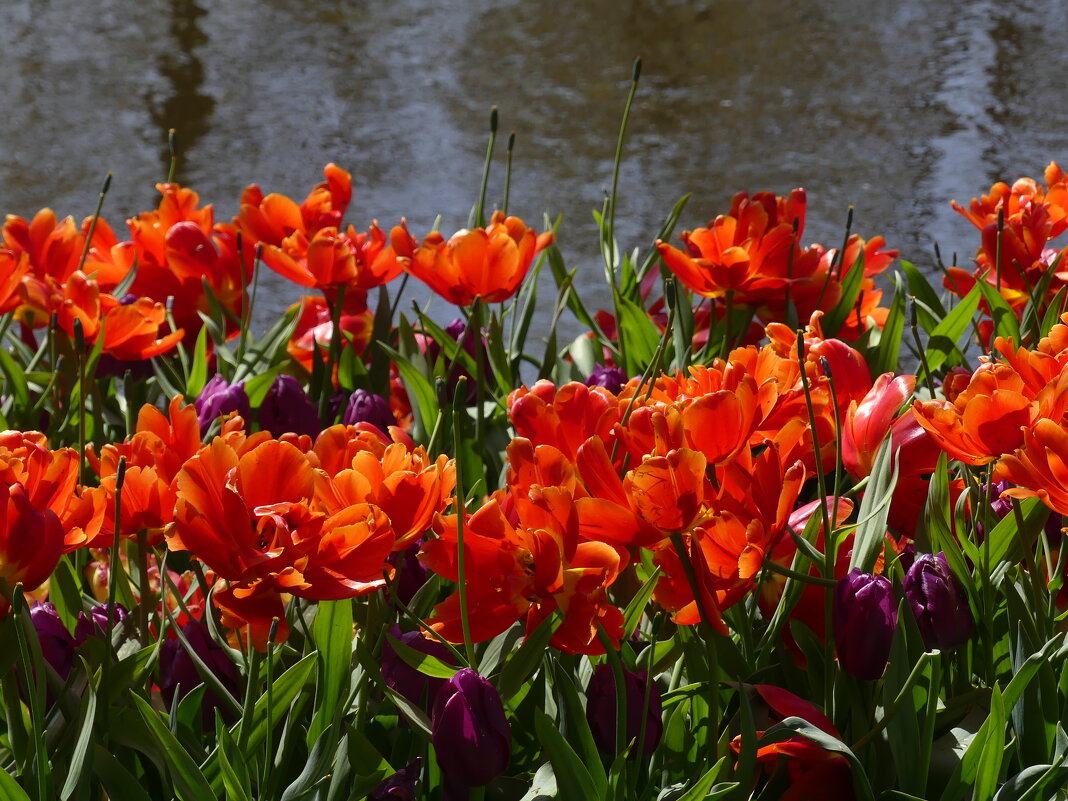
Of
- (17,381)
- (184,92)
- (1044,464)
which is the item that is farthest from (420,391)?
(184,92)

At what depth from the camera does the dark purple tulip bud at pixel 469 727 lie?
23.7 inches

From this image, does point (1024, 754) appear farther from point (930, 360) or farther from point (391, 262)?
point (391, 262)

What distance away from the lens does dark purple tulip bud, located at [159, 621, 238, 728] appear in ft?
2.39

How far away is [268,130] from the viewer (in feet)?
12.2

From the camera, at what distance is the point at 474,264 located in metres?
1.08

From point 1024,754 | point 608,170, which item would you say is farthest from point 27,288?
point 608,170

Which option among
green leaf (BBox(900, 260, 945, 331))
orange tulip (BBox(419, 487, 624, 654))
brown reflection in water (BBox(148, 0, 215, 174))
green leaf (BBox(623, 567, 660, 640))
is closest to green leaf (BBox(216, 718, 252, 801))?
orange tulip (BBox(419, 487, 624, 654))

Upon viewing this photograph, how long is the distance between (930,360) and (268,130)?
9.48 feet

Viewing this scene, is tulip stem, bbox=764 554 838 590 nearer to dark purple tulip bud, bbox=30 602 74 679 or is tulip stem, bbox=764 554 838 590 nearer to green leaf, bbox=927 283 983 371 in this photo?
dark purple tulip bud, bbox=30 602 74 679

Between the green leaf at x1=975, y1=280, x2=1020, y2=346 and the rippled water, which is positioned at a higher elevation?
the green leaf at x1=975, y1=280, x2=1020, y2=346

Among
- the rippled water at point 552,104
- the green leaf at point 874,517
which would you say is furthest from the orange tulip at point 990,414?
the rippled water at point 552,104

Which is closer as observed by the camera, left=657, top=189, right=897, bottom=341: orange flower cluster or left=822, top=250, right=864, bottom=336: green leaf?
left=657, top=189, right=897, bottom=341: orange flower cluster

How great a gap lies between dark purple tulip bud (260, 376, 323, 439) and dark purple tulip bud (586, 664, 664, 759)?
453mm

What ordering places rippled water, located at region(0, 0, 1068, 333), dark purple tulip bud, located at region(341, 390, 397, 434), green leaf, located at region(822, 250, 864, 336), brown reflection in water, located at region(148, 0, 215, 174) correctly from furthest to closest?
brown reflection in water, located at region(148, 0, 215, 174) < rippled water, located at region(0, 0, 1068, 333) < green leaf, located at region(822, 250, 864, 336) < dark purple tulip bud, located at region(341, 390, 397, 434)
